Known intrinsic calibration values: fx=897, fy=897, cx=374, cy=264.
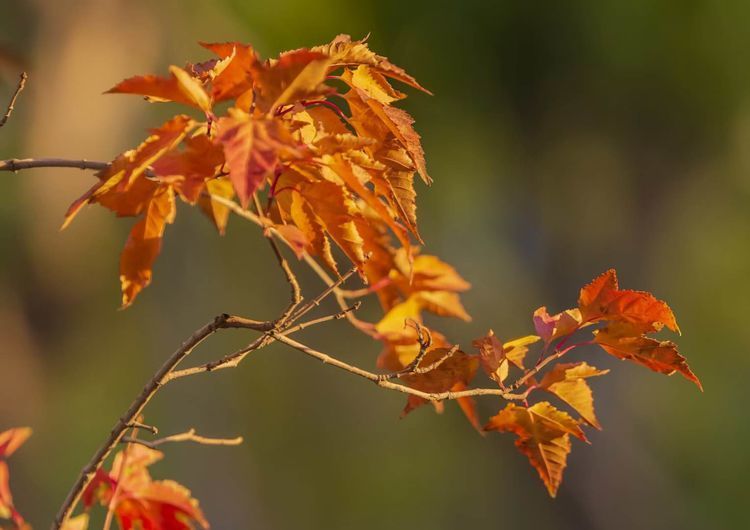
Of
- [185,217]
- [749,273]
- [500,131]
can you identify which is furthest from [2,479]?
[749,273]

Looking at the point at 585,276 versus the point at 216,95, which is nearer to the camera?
the point at 216,95

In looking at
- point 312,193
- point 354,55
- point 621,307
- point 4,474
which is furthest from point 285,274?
point 4,474

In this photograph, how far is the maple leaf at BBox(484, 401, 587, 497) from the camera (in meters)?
0.81

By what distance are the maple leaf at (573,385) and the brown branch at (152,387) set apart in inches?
10.4

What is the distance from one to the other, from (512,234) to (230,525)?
220 centimetres

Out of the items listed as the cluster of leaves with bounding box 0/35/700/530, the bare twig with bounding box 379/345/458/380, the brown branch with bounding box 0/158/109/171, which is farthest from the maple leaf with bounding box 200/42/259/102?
the bare twig with bounding box 379/345/458/380

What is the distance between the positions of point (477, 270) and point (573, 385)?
394 centimetres

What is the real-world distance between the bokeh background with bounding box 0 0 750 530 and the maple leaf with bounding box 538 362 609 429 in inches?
124

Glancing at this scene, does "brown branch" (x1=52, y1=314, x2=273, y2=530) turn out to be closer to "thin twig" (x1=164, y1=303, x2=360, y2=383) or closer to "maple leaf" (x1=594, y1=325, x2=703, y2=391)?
"thin twig" (x1=164, y1=303, x2=360, y2=383)

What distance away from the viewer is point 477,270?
4746mm

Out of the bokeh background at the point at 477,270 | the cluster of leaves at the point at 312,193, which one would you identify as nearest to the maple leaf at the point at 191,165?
the cluster of leaves at the point at 312,193

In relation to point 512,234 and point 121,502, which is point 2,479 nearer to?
point 121,502

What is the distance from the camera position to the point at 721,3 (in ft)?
16.2

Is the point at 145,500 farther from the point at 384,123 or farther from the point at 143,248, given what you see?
the point at 384,123
